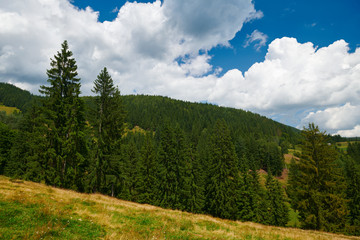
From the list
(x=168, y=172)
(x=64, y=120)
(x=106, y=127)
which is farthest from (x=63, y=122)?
(x=168, y=172)

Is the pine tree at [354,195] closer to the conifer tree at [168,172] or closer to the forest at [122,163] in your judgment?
the forest at [122,163]

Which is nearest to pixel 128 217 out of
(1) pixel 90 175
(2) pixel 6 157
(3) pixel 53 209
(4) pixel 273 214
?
(3) pixel 53 209

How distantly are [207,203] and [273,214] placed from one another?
1749 centimetres

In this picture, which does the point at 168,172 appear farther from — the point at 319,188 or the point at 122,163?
the point at 319,188

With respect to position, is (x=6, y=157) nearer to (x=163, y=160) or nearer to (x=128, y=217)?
(x=163, y=160)

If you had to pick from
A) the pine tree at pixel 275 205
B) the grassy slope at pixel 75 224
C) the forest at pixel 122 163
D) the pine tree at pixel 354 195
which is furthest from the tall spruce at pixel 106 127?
the pine tree at pixel 354 195

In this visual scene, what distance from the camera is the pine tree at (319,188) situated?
64.2 feet

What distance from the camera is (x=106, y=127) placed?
22391 mm

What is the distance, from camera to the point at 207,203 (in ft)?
121

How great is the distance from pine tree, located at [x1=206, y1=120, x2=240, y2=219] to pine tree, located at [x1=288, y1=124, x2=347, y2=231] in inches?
547

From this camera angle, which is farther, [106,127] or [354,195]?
[354,195]

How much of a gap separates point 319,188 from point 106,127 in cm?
2784

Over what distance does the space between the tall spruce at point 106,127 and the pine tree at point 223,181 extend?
20764mm

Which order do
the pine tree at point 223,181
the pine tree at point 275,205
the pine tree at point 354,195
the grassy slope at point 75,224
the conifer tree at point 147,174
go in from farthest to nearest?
1. the pine tree at point 275,205
2. the pine tree at point 354,195
3. the conifer tree at point 147,174
4. the pine tree at point 223,181
5. the grassy slope at point 75,224
